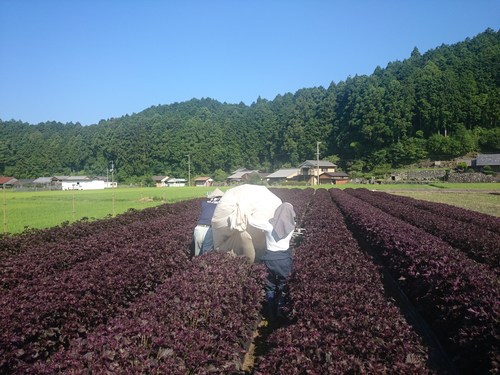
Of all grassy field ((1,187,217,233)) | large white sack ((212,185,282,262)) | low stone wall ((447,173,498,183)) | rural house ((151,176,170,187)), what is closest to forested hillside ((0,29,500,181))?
rural house ((151,176,170,187))

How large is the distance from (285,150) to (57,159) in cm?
6055

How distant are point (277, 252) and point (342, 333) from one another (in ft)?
9.73

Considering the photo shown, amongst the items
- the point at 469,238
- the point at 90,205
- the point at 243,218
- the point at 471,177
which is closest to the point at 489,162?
the point at 471,177

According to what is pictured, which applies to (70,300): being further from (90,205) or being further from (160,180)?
(160,180)

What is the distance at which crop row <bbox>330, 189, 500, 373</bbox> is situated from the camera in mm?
3684

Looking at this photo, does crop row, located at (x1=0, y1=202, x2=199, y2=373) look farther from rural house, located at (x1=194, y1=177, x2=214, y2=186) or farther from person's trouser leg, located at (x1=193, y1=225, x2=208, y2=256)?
rural house, located at (x1=194, y1=177, x2=214, y2=186)

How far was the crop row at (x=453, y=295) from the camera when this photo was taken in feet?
12.1

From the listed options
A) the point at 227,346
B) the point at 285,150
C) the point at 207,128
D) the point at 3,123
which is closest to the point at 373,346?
the point at 227,346

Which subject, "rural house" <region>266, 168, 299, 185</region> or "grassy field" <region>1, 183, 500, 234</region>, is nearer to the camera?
"grassy field" <region>1, 183, 500, 234</region>

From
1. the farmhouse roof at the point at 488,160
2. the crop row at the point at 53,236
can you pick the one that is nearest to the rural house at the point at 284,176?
the farmhouse roof at the point at 488,160

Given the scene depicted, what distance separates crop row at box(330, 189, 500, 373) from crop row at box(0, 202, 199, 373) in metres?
4.18

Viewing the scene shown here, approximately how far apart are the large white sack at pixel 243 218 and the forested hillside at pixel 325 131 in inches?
3020

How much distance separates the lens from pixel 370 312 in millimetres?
3742

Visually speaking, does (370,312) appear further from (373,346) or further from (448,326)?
(448,326)
